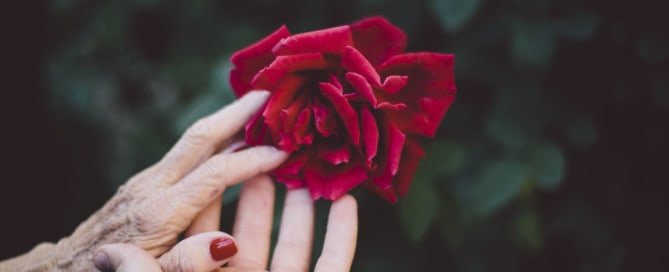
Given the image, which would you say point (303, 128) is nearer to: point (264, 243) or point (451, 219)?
point (264, 243)

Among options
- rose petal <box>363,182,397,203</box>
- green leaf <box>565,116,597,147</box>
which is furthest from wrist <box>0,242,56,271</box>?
green leaf <box>565,116,597,147</box>

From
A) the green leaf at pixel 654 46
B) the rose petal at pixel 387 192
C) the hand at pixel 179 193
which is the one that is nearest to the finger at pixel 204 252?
the hand at pixel 179 193

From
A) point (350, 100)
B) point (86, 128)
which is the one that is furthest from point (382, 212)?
point (86, 128)

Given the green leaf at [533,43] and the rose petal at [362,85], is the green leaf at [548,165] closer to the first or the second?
the green leaf at [533,43]

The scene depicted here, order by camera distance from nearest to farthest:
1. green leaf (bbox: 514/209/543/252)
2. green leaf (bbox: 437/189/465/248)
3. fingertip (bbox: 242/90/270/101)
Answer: fingertip (bbox: 242/90/270/101) → green leaf (bbox: 437/189/465/248) → green leaf (bbox: 514/209/543/252)

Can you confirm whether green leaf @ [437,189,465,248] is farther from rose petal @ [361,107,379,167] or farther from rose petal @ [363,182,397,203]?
rose petal @ [361,107,379,167]
